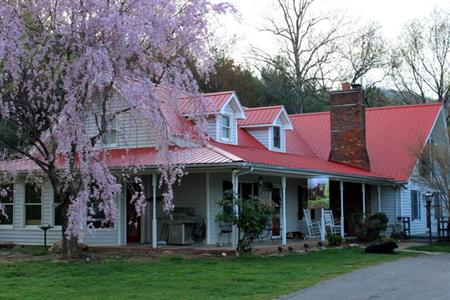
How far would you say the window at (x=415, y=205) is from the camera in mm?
28516

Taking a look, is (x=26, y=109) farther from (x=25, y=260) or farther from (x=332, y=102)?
(x=332, y=102)

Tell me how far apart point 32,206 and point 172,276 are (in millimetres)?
10674

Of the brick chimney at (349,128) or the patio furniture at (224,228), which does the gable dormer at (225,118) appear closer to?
the patio furniture at (224,228)

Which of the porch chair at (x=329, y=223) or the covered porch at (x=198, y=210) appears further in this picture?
the porch chair at (x=329, y=223)

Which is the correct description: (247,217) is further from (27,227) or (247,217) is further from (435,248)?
(27,227)

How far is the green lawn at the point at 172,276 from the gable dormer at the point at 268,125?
8.15m

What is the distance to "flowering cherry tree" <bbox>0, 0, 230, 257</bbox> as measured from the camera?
43.2 feet

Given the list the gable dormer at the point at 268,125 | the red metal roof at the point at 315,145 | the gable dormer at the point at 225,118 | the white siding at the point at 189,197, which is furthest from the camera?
the gable dormer at the point at 268,125

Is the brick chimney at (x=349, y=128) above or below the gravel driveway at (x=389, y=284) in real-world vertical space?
above

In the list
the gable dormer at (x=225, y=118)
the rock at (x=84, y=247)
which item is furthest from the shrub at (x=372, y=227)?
the rock at (x=84, y=247)

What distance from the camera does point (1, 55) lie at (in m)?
12.4

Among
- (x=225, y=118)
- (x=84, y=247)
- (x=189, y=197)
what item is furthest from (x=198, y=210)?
(x=225, y=118)

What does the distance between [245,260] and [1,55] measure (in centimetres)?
755

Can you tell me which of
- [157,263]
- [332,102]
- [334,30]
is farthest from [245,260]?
[334,30]
